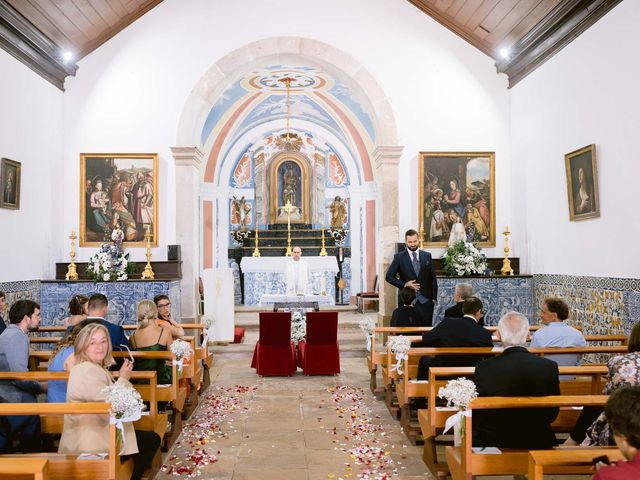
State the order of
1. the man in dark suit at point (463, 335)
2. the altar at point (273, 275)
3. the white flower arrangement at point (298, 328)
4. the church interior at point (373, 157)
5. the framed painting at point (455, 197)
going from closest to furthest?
the man in dark suit at point (463, 335)
the church interior at point (373, 157)
the white flower arrangement at point (298, 328)
the framed painting at point (455, 197)
the altar at point (273, 275)

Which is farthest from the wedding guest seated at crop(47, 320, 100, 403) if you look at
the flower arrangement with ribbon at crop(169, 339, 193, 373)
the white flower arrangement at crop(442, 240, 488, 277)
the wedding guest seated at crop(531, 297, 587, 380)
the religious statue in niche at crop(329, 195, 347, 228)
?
the religious statue in niche at crop(329, 195, 347, 228)

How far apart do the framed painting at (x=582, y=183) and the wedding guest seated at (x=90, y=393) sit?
5860 mm

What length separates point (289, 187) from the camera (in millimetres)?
19281

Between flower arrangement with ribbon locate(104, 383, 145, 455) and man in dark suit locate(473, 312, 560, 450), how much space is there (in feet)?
6.51

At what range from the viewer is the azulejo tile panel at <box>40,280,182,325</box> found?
9.50 meters

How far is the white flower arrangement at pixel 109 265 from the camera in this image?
9.64 meters

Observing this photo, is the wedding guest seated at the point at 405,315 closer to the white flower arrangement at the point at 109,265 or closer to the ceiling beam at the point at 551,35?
the ceiling beam at the point at 551,35

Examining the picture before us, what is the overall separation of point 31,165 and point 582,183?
23.9 ft

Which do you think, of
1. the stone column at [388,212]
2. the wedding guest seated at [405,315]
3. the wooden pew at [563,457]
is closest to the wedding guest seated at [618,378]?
the wooden pew at [563,457]

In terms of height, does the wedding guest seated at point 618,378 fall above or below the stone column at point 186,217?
below

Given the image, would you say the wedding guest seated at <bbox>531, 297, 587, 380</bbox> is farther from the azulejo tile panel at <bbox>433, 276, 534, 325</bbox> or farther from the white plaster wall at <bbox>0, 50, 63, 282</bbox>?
the white plaster wall at <bbox>0, 50, 63, 282</bbox>

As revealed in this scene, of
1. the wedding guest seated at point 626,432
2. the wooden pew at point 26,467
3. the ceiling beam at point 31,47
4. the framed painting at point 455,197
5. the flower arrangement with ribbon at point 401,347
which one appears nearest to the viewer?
the wedding guest seated at point 626,432

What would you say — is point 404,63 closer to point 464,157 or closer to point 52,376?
point 464,157

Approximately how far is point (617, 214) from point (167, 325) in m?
4.94
